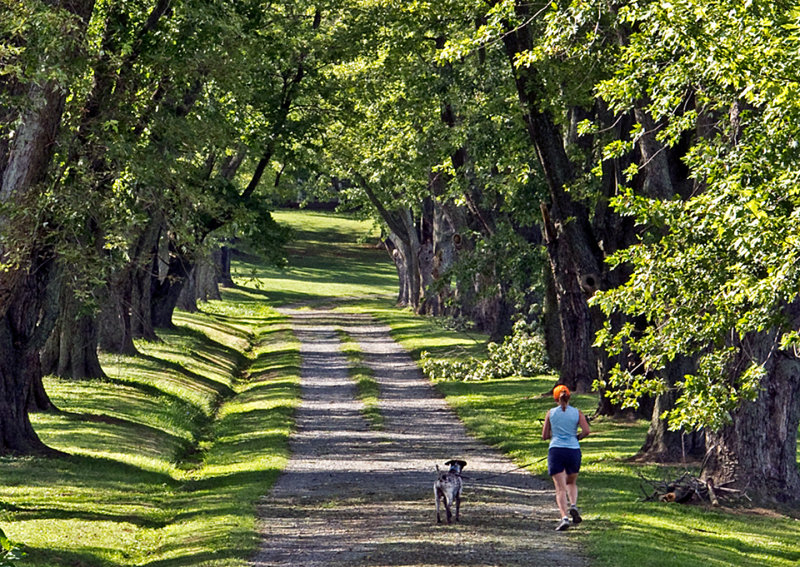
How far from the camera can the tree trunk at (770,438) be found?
16.6 m

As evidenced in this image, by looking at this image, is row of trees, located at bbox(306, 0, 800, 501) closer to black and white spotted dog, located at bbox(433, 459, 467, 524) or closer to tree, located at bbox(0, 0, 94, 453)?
black and white spotted dog, located at bbox(433, 459, 467, 524)

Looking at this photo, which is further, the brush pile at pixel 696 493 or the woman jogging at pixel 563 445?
the brush pile at pixel 696 493

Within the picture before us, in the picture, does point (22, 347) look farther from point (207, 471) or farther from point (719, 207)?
point (719, 207)

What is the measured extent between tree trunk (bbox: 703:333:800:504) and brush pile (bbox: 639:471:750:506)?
129 millimetres

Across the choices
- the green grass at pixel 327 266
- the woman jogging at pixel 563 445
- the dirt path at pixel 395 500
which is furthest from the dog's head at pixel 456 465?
the green grass at pixel 327 266

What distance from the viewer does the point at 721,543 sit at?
14.1 metres

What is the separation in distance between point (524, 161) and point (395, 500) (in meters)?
13.4

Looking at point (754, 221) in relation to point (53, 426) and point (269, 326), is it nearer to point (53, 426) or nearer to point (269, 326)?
point (53, 426)


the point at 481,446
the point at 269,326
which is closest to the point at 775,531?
the point at 481,446

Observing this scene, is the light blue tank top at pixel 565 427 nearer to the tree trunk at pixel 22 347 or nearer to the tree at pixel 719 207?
the tree at pixel 719 207

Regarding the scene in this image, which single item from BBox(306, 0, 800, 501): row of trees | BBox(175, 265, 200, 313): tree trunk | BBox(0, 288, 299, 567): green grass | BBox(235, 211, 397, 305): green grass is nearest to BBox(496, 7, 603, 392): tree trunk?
BBox(306, 0, 800, 501): row of trees

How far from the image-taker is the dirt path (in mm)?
12695

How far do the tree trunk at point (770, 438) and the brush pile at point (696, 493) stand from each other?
0.13 meters

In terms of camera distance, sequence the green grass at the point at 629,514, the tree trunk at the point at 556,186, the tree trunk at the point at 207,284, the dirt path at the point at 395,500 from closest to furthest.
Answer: the dirt path at the point at 395,500 < the green grass at the point at 629,514 < the tree trunk at the point at 556,186 < the tree trunk at the point at 207,284
